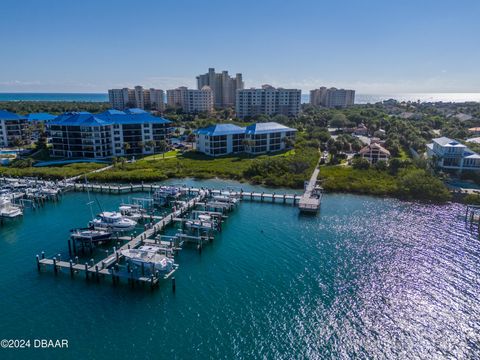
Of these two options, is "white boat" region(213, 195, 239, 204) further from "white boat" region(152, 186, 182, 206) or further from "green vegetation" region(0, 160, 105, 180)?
"green vegetation" region(0, 160, 105, 180)

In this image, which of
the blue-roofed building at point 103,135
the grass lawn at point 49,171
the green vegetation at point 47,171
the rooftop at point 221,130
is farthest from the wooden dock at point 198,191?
the rooftop at point 221,130

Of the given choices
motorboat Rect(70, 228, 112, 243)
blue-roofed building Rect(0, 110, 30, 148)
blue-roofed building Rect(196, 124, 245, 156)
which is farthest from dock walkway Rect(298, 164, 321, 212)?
blue-roofed building Rect(0, 110, 30, 148)

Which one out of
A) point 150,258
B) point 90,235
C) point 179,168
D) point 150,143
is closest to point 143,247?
point 150,258

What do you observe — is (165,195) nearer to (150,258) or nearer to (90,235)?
(90,235)

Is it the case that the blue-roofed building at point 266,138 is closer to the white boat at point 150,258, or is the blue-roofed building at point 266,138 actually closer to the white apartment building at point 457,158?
the white apartment building at point 457,158

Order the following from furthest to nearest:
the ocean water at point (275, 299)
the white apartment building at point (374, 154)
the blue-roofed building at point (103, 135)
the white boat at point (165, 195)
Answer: the blue-roofed building at point (103, 135)
the white apartment building at point (374, 154)
the white boat at point (165, 195)
the ocean water at point (275, 299)

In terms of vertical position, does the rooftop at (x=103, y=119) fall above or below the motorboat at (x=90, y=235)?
above

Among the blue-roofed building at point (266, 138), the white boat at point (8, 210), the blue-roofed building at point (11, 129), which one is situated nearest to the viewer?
the white boat at point (8, 210)
